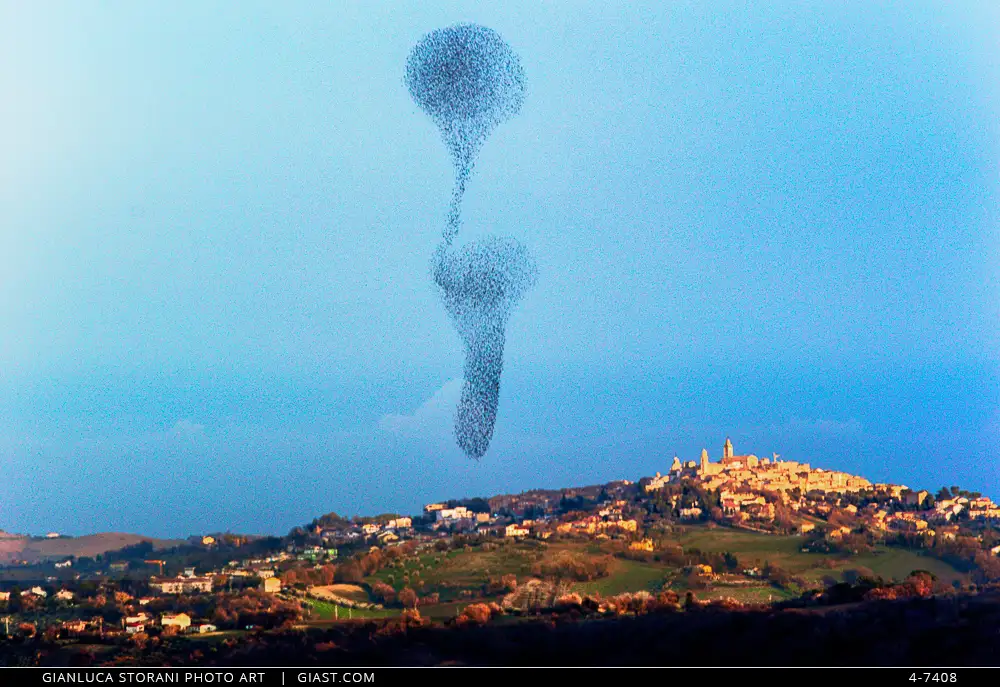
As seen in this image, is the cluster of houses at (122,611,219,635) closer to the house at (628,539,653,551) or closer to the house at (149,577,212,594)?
the house at (149,577,212,594)

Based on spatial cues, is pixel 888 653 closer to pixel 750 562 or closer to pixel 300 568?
pixel 750 562

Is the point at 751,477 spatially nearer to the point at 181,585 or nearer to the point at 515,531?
the point at 515,531

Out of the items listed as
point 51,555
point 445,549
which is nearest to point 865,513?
point 445,549

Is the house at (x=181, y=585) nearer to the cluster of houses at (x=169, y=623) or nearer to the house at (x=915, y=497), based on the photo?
the cluster of houses at (x=169, y=623)

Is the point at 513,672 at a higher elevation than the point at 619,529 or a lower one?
lower

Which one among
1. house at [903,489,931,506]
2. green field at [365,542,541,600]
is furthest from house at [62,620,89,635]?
house at [903,489,931,506]

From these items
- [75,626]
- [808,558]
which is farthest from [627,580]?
[75,626]

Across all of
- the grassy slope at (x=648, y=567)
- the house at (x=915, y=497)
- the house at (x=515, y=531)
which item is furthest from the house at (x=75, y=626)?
the house at (x=915, y=497)
